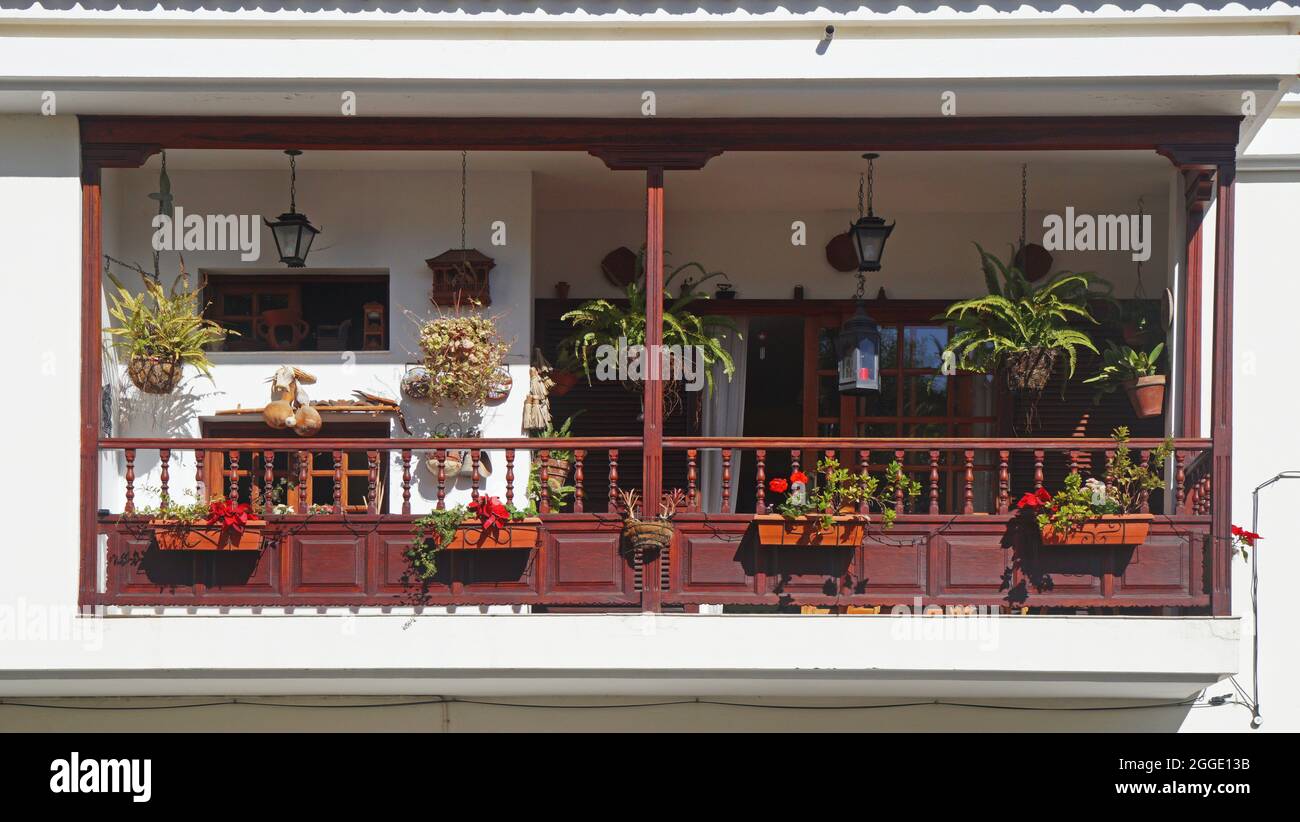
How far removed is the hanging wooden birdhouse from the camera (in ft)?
29.8

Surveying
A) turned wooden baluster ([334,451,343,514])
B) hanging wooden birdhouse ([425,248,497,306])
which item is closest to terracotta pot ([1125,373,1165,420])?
hanging wooden birdhouse ([425,248,497,306])

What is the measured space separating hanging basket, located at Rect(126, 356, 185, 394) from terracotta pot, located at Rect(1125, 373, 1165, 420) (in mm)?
6348

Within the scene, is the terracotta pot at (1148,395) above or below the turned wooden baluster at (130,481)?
above

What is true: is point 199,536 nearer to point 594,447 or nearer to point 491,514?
point 491,514

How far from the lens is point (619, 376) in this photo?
30.2 feet

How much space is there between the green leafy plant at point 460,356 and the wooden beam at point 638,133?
1.35 metres

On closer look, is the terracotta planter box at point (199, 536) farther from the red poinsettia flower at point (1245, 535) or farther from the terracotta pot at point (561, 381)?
the red poinsettia flower at point (1245, 535)

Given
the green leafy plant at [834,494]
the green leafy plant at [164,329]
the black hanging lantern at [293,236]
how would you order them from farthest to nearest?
the black hanging lantern at [293,236], the green leafy plant at [164,329], the green leafy plant at [834,494]

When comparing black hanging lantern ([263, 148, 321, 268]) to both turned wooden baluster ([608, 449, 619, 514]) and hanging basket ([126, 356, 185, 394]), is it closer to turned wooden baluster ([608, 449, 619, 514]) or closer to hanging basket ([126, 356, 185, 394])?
hanging basket ([126, 356, 185, 394])

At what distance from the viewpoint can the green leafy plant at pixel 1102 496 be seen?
7.43 m

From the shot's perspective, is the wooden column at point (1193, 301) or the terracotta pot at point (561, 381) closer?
the wooden column at point (1193, 301)

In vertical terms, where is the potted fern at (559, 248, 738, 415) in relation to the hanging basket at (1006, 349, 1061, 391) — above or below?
above

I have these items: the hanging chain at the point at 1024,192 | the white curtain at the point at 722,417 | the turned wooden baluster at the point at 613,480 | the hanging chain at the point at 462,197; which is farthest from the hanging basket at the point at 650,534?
the hanging chain at the point at 1024,192

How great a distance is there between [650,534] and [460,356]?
207cm
